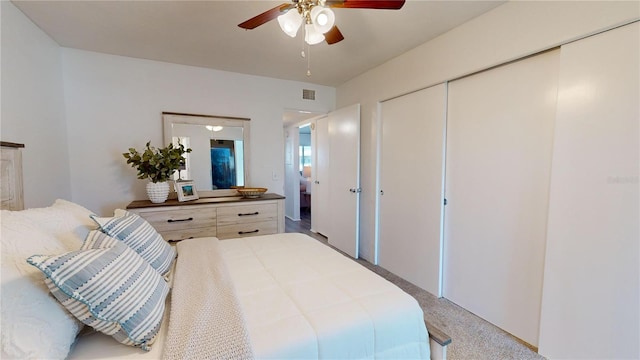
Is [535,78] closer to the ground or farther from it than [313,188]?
farther from it

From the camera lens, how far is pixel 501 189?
1992 mm

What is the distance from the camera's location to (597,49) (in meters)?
1.46

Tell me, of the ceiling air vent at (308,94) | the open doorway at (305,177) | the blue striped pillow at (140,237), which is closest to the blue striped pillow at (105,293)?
the blue striped pillow at (140,237)

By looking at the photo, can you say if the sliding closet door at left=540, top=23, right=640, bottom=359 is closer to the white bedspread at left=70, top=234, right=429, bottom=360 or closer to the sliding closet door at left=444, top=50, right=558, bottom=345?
the sliding closet door at left=444, top=50, right=558, bottom=345

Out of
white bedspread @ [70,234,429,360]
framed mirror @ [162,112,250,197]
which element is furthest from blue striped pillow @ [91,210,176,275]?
framed mirror @ [162,112,250,197]

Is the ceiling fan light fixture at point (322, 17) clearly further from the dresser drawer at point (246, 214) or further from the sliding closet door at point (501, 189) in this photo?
the dresser drawer at point (246, 214)

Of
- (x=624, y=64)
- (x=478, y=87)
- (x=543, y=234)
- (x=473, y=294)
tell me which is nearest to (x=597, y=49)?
(x=624, y=64)

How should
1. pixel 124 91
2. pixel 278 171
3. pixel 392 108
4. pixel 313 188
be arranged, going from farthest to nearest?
pixel 313 188 < pixel 278 171 < pixel 392 108 < pixel 124 91

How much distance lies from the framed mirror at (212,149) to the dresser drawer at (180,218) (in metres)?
0.53

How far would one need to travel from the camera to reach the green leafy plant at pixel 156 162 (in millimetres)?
2545

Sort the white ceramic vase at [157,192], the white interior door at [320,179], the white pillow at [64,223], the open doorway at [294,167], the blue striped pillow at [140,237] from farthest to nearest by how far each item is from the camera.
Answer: the open doorway at [294,167], the white interior door at [320,179], the white ceramic vase at [157,192], the blue striped pillow at [140,237], the white pillow at [64,223]

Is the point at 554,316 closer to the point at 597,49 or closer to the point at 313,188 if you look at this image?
the point at 597,49

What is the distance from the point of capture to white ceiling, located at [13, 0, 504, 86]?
1886 mm

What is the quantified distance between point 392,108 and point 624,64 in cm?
175
